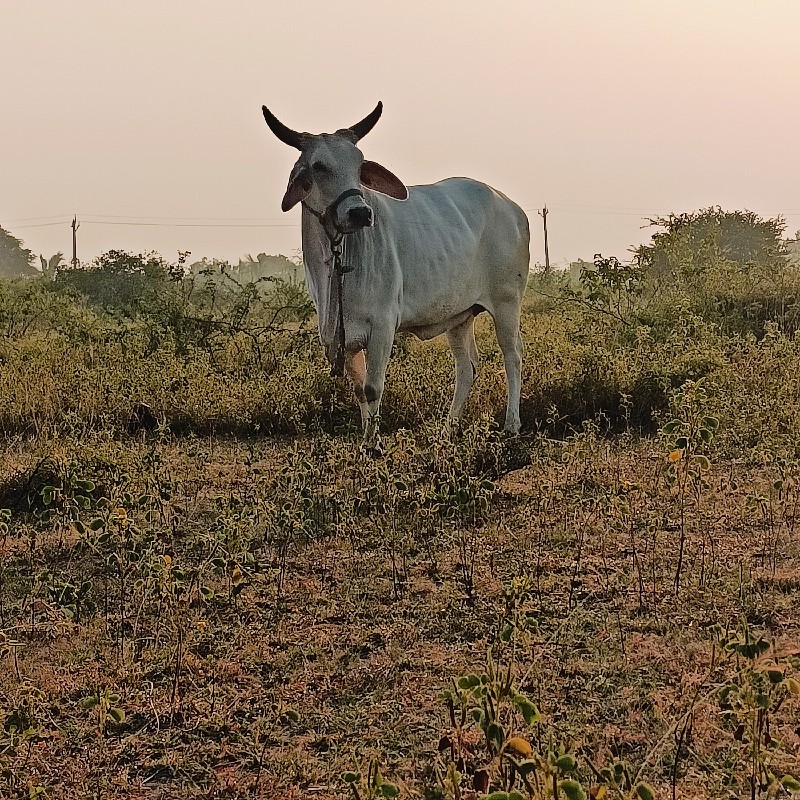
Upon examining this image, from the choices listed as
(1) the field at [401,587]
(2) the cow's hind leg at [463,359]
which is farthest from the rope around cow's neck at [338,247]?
(2) the cow's hind leg at [463,359]

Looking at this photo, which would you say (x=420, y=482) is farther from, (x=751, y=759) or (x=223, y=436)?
(x=751, y=759)

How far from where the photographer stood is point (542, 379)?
7.70 m

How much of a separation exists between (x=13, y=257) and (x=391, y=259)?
58.4 metres

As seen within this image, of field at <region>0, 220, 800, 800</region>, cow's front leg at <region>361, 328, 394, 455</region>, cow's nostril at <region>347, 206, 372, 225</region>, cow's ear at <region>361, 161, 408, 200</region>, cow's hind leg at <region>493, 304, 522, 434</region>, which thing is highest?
cow's ear at <region>361, 161, 408, 200</region>

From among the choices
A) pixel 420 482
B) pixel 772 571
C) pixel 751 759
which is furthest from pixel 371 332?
pixel 751 759

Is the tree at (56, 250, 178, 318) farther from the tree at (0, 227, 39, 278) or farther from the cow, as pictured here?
the tree at (0, 227, 39, 278)

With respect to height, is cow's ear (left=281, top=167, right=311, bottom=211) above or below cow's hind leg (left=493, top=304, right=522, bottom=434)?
above

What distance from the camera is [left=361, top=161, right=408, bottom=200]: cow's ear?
6.42 metres

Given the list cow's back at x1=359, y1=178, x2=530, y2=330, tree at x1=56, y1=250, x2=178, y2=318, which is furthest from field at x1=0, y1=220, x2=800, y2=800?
tree at x1=56, y1=250, x2=178, y2=318

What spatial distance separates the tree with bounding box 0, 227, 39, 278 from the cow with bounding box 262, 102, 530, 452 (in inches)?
Answer: 2202

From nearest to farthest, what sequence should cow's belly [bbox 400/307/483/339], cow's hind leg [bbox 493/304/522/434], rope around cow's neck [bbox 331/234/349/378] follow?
1. rope around cow's neck [bbox 331/234/349/378]
2. cow's belly [bbox 400/307/483/339]
3. cow's hind leg [bbox 493/304/522/434]

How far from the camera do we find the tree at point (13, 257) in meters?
59.8

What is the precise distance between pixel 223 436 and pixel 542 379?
2.28m

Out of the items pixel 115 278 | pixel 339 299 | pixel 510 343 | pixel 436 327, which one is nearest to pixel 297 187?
pixel 339 299
